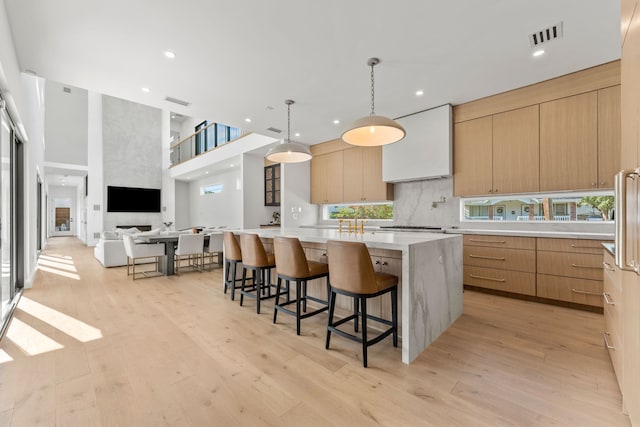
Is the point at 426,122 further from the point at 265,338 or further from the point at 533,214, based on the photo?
the point at 265,338

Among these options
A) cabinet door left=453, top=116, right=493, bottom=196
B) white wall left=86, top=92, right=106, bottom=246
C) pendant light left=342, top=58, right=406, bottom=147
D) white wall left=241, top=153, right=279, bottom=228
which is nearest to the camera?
pendant light left=342, top=58, right=406, bottom=147

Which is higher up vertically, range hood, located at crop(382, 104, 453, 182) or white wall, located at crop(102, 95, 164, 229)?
white wall, located at crop(102, 95, 164, 229)

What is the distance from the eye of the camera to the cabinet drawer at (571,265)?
9.98 ft

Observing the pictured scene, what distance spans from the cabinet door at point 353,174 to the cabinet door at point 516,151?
2406 mm

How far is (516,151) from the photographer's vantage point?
3.79 metres

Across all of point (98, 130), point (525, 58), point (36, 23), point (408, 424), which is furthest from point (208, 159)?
point (408, 424)

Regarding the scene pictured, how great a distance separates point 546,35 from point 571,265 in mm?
2464

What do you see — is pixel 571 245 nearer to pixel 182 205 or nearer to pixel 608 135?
pixel 608 135

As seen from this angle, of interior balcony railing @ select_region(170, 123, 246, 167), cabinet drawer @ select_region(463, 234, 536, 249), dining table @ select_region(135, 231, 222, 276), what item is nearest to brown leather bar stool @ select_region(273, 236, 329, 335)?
cabinet drawer @ select_region(463, 234, 536, 249)

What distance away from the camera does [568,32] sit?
8.57 feet

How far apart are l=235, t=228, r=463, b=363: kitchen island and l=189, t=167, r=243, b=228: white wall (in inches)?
270

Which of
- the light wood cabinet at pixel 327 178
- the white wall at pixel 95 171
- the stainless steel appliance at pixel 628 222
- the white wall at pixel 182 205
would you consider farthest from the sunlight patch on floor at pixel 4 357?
the white wall at pixel 182 205

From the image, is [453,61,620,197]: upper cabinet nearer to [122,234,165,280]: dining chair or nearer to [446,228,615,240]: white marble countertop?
[446,228,615,240]: white marble countertop

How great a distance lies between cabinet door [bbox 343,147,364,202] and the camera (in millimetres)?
5719
